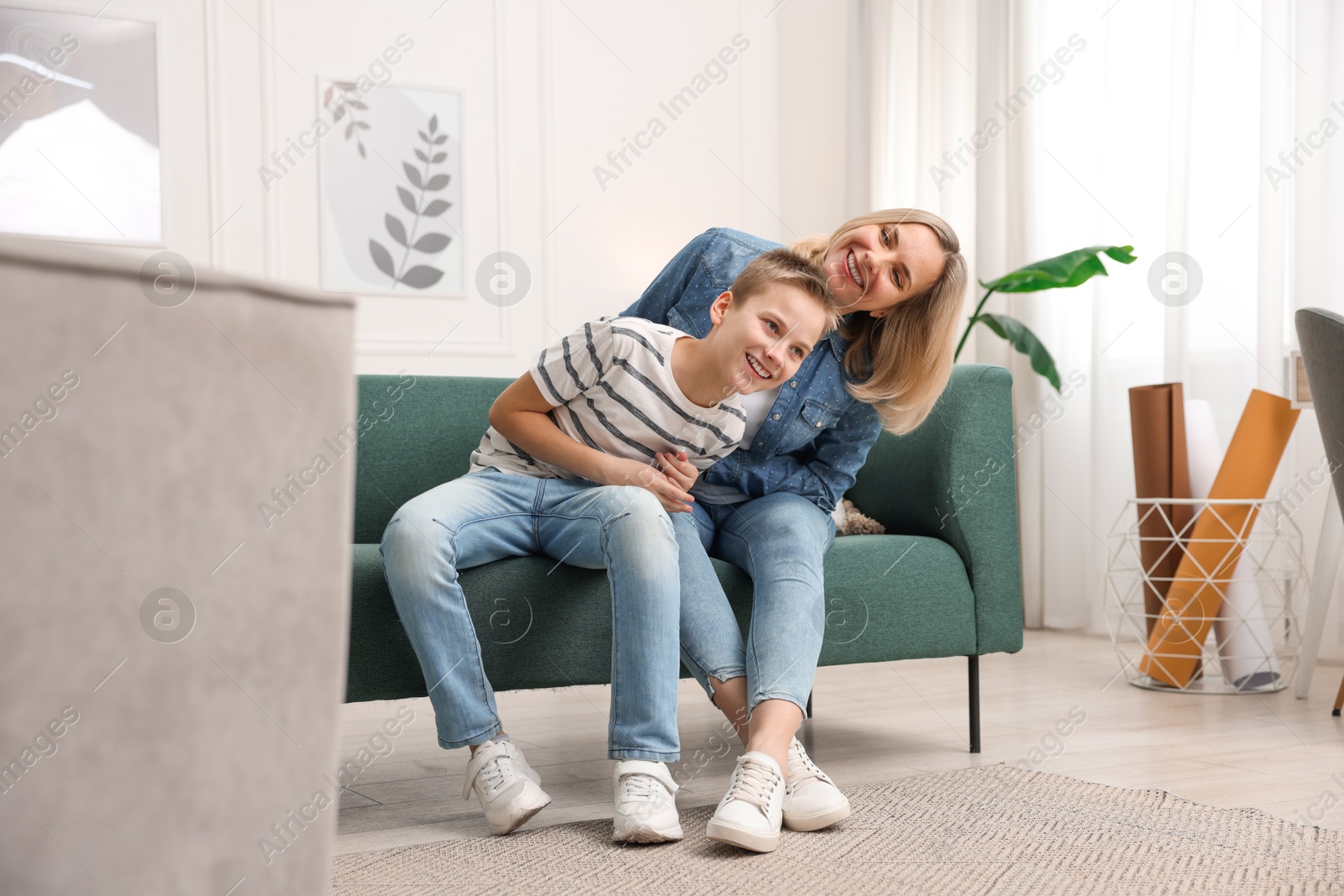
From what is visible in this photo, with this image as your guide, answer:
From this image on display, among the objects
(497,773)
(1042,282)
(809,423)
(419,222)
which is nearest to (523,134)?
(419,222)

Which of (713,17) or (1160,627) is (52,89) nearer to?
(713,17)

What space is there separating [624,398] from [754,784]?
524 millimetres

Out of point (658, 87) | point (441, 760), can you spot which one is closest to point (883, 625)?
point (441, 760)

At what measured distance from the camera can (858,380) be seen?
1.69 m

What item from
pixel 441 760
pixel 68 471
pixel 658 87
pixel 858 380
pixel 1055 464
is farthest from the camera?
pixel 658 87

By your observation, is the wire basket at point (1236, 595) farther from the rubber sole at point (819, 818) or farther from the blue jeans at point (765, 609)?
the rubber sole at point (819, 818)

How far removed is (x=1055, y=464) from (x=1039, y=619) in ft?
1.61

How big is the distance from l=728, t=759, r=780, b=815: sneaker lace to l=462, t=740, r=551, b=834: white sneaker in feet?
0.78

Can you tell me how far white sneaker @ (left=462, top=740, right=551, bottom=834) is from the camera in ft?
4.38

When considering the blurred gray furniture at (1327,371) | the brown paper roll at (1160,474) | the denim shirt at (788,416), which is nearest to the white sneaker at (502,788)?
the denim shirt at (788,416)

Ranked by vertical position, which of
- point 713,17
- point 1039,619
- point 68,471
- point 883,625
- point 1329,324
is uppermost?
point 713,17

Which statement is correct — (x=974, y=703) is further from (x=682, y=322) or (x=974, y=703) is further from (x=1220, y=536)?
(x=1220, y=536)

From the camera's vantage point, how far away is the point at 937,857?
1.25 meters

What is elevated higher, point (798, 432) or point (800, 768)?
point (798, 432)
